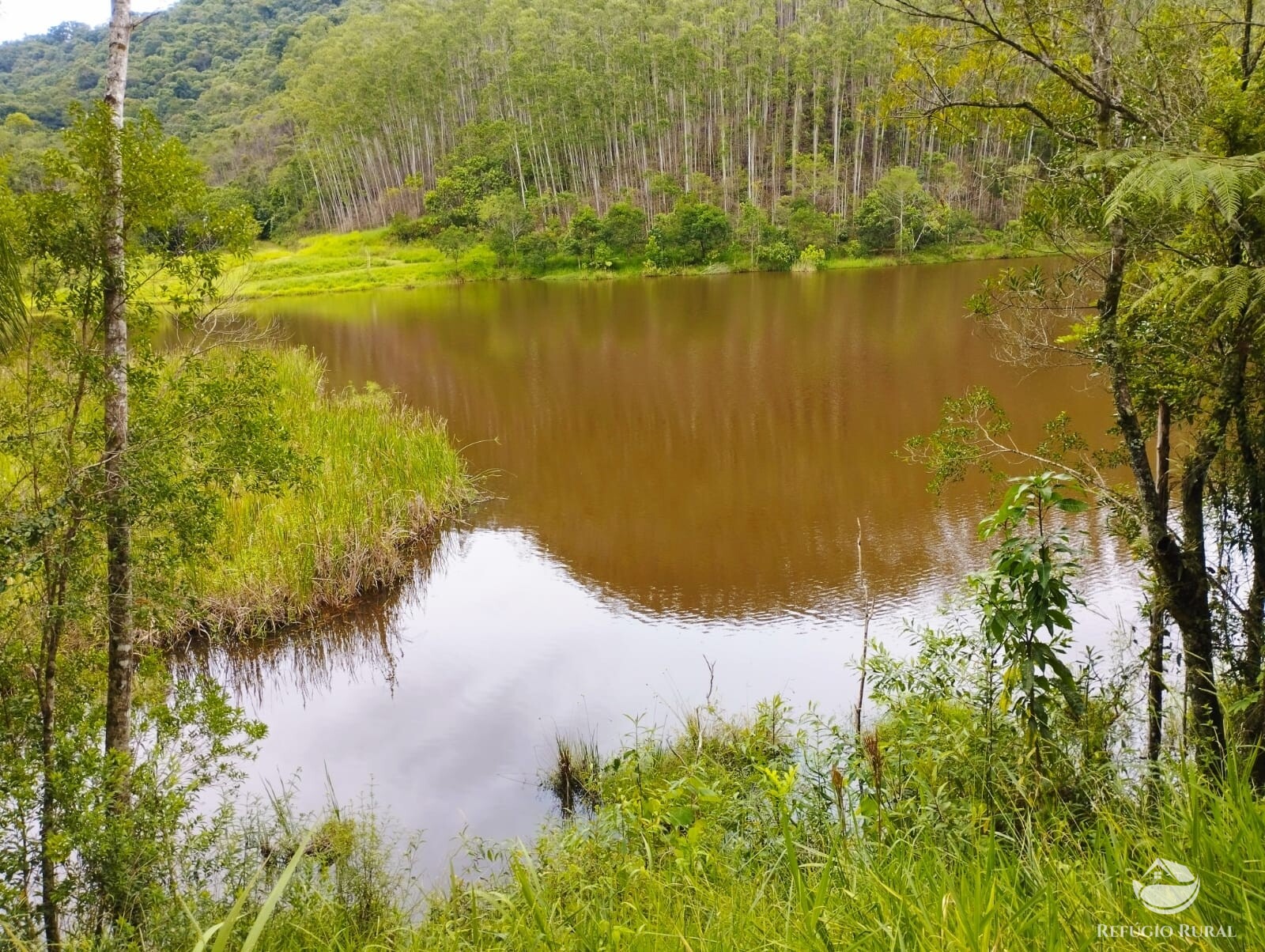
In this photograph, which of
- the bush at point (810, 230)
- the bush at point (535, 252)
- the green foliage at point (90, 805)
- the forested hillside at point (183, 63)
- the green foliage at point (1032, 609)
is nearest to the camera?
the green foliage at point (90, 805)

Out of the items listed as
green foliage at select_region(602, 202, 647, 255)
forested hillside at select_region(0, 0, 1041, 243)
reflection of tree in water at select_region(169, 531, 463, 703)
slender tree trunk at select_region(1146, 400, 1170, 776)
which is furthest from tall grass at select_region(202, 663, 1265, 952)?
forested hillside at select_region(0, 0, 1041, 243)

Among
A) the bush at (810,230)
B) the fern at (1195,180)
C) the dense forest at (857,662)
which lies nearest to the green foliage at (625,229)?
the bush at (810,230)

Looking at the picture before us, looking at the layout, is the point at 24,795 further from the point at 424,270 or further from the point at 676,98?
the point at 676,98

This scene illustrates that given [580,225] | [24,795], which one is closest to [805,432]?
[24,795]

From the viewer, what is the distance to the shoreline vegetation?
3519 centimetres

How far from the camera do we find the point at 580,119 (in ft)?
147

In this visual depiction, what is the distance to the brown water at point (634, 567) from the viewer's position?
17.0 feet

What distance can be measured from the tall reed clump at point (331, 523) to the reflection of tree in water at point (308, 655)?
0.17m

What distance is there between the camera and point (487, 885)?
3.57 metres

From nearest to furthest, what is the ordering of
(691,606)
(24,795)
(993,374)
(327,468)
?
(24,795) < (691,606) < (327,468) < (993,374)

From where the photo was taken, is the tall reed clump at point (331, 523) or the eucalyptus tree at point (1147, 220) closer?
the eucalyptus tree at point (1147, 220)

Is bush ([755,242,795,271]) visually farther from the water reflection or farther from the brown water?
the brown water

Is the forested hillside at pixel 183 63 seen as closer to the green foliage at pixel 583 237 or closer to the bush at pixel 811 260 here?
the green foliage at pixel 583 237

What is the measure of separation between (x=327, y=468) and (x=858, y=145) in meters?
41.7
